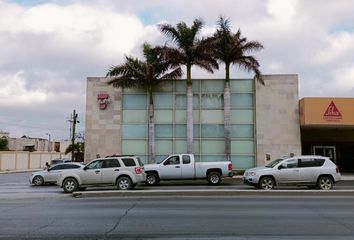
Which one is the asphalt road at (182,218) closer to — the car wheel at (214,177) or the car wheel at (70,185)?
the car wheel at (70,185)

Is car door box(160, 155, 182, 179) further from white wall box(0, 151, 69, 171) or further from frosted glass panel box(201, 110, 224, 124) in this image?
white wall box(0, 151, 69, 171)

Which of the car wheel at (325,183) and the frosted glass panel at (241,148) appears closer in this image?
the car wheel at (325,183)

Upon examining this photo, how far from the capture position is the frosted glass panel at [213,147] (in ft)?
117

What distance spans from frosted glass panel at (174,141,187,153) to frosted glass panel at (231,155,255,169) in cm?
389

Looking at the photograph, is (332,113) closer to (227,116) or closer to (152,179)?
(227,116)

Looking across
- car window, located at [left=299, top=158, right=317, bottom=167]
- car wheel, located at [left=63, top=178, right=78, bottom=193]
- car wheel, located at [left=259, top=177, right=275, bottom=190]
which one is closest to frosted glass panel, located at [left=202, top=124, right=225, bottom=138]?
car window, located at [left=299, top=158, right=317, bottom=167]

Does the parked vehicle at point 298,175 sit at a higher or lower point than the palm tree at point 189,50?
lower

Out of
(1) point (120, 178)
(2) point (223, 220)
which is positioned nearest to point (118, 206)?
(2) point (223, 220)

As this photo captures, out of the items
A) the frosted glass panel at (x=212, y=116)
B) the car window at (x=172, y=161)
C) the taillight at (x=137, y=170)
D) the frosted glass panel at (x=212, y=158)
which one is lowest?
the taillight at (x=137, y=170)

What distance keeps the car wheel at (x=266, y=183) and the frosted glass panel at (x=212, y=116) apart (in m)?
14.4

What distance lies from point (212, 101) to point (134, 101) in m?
6.38

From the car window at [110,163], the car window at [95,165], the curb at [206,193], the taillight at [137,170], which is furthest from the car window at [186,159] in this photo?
the curb at [206,193]

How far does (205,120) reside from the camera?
36.0m

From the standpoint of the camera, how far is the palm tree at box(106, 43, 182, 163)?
34656 mm
